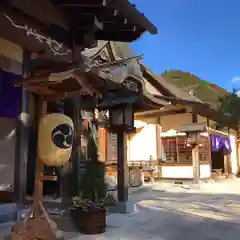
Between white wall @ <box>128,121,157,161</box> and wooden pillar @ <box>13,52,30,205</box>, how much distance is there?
41.6ft

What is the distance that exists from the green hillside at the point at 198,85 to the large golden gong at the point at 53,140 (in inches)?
797

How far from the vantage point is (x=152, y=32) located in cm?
506

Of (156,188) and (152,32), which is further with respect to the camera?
(156,188)

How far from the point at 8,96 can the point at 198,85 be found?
2140 centimetres

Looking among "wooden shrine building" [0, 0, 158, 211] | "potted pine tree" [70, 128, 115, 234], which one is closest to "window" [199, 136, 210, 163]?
"wooden shrine building" [0, 0, 158, 211]

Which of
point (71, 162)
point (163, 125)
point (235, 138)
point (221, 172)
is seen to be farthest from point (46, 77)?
point (235, 138)

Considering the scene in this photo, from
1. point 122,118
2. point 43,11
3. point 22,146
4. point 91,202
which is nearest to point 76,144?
point 122,118

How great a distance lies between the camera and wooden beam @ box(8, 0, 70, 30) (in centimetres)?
433

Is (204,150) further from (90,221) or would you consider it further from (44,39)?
(44,39)

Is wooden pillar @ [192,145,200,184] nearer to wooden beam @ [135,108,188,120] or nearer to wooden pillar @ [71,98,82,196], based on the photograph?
wooden beam @ [135,108,188,120]

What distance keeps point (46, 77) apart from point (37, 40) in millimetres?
1305

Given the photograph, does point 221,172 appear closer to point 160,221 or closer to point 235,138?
point 235,138

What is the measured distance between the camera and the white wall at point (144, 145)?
60.6 feet

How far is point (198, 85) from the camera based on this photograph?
84.2 feet
